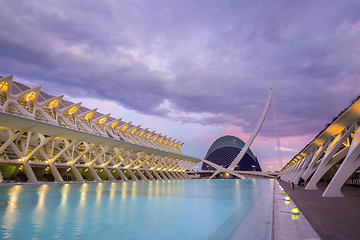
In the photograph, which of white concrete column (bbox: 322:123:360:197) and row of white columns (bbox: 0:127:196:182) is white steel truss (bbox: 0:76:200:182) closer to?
row of white columns (bbox: 0:127:196:182)

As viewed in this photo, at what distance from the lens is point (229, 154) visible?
97.0m

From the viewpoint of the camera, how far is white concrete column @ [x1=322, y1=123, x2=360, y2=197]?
792 centimetres

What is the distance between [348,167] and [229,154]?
9080 centimetres

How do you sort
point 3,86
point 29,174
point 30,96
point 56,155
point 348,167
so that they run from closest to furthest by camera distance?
1. point 348,167
2. point 29,174
3. point 56,155
4. point 3,86
5. point 30,96

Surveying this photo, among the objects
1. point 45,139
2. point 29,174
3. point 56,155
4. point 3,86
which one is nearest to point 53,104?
point 3,86

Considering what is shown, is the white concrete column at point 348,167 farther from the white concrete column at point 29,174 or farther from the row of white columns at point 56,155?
the white concrete column at point 29,174

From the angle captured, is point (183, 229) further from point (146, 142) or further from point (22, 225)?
Answer: point (146, 142)

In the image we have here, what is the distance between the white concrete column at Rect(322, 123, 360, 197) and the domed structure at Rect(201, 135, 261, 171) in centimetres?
8473

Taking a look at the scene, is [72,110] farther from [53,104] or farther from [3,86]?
[3,86]

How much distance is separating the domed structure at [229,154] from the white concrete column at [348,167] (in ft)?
278

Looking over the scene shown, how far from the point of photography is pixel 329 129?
12320 mm

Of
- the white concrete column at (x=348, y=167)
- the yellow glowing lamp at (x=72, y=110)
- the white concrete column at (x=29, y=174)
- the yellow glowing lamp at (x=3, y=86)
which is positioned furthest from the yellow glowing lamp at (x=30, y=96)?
the white concrete column at (x=348, y=167)

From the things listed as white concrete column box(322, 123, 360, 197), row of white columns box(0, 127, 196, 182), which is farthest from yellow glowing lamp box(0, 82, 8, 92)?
white concrete column box(322, 123, 360, 197)

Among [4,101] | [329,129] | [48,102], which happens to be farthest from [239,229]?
[48,102]
